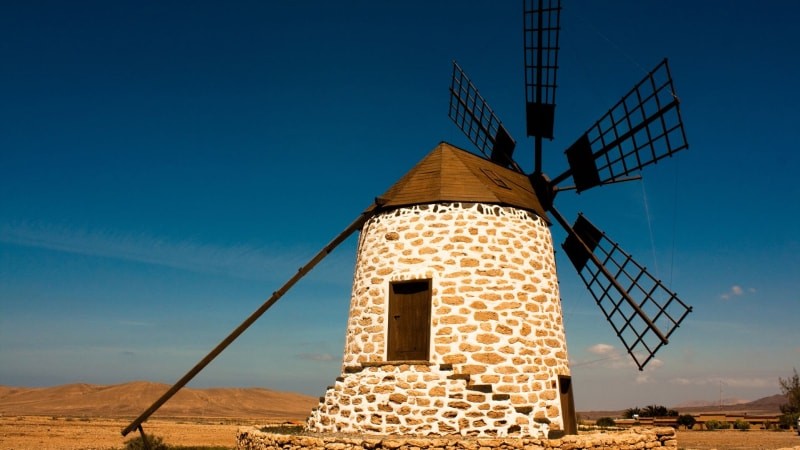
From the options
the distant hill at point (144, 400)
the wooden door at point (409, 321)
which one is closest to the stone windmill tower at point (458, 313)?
the wooden door at point (409, 321)

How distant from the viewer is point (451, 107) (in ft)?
53.2

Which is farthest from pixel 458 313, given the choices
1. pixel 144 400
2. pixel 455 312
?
pixel 144 400

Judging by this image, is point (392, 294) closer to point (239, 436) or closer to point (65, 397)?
point (239, 436)

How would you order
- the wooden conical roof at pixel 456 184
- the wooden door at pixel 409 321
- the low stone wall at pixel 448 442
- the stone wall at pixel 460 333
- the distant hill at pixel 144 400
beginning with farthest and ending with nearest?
the distant hill at pixel 144 400, the wooden conical roof at pixel 456 184, the wooden door at pixel 409 321, the stone wall at pixel 460 333, the low stone wall at pixel 448 442

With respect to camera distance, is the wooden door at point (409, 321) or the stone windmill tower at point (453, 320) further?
the wooden door at point (409, 321)

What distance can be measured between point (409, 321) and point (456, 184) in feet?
9.55

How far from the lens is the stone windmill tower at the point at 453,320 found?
32.0ft

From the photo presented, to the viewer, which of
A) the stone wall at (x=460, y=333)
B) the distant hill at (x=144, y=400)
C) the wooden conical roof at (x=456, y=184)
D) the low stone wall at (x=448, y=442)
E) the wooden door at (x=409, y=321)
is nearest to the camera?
the low stone wall at (x=448, y=442)

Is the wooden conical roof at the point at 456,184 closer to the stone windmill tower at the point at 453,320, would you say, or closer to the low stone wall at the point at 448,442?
the stone windmill tower at the point at 453,320

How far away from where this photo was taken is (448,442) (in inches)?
324

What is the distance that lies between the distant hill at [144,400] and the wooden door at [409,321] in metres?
75.0

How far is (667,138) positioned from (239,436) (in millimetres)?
10642

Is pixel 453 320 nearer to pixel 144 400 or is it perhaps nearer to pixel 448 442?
pixel 448 442

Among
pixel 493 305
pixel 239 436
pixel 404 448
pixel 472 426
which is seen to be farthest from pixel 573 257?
pixel 239 436
